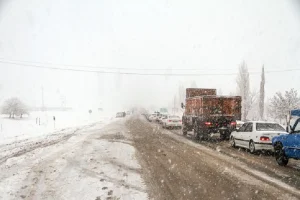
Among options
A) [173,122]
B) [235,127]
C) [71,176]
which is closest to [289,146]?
[71,176]

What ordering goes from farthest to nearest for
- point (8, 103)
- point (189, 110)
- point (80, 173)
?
point (8, 103) < point (189, 110) < point (80, 173)

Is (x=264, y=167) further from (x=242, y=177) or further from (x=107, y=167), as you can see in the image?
(x=107, y=167)

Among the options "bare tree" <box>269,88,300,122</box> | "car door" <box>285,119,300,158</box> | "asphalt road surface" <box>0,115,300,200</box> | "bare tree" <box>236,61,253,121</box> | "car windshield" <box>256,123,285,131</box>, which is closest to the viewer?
"asphalt road surface" <box>0,115,300,200</box>

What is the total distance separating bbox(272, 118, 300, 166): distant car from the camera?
9420 mm

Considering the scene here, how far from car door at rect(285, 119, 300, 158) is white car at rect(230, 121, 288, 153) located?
8.92ft

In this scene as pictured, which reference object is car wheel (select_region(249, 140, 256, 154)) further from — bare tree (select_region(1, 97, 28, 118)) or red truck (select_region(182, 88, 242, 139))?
bare tree (select_region(1, 97, 28, 118))

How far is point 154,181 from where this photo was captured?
7.79 metres

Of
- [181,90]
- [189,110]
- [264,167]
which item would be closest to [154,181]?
[264,167]

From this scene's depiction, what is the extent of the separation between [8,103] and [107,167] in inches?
2111

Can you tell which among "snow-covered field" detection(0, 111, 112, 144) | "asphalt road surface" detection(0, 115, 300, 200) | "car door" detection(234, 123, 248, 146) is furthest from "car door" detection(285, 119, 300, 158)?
"snow-covered field" detection(0, 111, 112, 144)

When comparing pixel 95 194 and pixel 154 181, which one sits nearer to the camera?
pixel 95 194

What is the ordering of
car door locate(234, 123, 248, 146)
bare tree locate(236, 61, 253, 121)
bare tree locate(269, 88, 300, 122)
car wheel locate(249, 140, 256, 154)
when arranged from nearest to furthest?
car wheel locate(249, 140, 256, 154), car door locate(234, 123, 248, 146), bare tree locate(269, 88, 300, 122), bare tree locate(236, 61, 253, 121)

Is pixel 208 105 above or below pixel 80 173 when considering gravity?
above

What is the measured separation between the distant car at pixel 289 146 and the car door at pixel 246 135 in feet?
9.76
